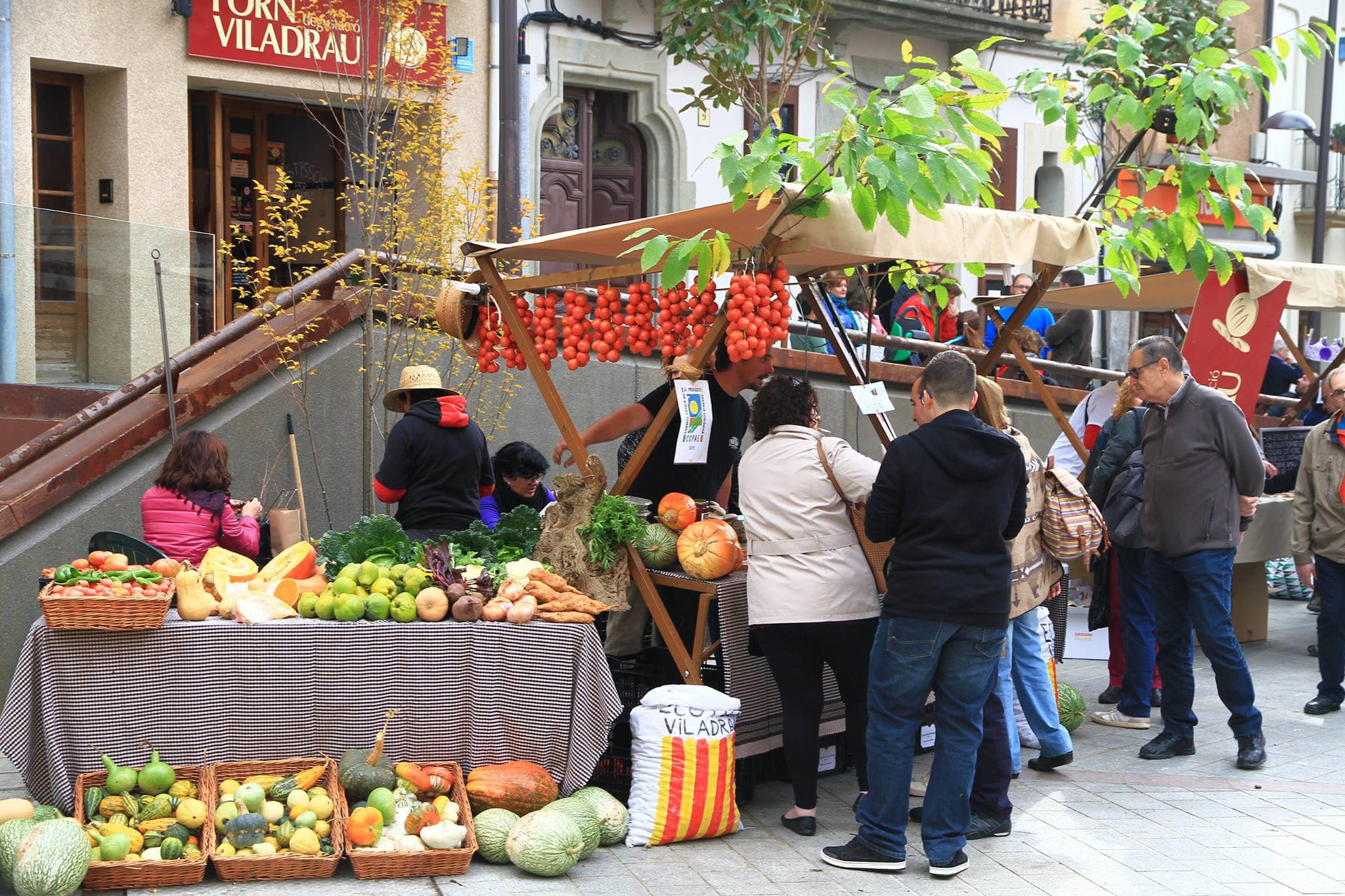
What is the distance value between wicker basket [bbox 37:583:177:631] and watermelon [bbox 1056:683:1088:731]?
4332mm

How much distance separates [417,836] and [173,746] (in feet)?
3.43

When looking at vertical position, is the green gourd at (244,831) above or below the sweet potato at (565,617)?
below

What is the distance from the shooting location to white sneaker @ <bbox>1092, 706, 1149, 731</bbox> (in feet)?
24.5

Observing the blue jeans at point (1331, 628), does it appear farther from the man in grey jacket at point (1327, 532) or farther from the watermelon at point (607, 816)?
the watermelon at point (607, 816)

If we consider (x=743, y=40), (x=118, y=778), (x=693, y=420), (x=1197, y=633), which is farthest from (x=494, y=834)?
(x=743, y=40)

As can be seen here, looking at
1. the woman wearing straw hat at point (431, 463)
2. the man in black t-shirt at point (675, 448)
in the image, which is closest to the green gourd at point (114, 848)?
the man in black t-shirt at point (675, 448)

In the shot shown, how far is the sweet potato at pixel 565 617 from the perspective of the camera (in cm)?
565

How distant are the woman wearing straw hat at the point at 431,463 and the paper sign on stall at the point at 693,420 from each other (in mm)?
1611

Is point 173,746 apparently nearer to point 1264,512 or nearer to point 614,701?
point 614,701

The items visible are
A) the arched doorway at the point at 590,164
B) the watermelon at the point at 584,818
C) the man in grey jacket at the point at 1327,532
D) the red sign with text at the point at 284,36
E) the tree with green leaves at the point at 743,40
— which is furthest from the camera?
the arched doorway at the point at 590,164

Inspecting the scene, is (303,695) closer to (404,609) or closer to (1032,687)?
(404,609)

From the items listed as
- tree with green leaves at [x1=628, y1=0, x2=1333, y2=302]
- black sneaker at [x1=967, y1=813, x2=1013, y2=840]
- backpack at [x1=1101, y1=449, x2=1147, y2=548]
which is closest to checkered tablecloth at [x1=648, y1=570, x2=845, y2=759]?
black sneaker at [x1=967, y1=813, x2=1013, y2=840]

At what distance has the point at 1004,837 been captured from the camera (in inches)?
225

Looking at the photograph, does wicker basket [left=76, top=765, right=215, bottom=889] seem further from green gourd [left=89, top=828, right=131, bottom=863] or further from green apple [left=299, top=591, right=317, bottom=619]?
green apple [left=299, top=591, right=317, bottom=619]
